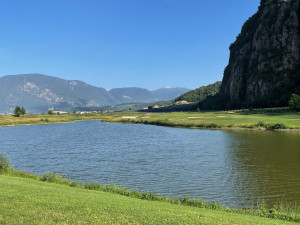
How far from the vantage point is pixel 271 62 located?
486 ft

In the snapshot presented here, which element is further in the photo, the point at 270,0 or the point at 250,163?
the point at 270,0

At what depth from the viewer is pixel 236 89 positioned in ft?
593

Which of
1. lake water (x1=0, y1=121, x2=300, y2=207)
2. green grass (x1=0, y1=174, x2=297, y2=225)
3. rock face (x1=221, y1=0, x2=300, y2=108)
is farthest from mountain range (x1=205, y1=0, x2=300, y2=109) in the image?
green grass (x1=0, y1=174, x2=297, y2=225)

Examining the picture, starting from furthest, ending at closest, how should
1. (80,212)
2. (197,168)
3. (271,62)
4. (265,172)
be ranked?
(271,62) → (197,168) → (265,172) → (80,212)

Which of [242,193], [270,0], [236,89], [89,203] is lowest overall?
[242,193]

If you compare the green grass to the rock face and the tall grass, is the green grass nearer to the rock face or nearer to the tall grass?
the tall grass

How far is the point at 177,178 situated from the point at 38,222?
62.0ft

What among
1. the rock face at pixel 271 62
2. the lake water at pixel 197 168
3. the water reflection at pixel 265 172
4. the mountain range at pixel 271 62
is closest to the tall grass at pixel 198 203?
the lake water at pixel 197 168

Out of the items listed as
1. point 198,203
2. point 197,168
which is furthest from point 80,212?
point 197,168

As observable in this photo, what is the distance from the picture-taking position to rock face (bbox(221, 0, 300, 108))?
140000 millimetres

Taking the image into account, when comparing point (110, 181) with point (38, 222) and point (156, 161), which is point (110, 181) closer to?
point (156, 161)

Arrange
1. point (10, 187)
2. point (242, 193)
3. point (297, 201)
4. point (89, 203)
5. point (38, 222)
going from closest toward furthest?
point (38, 222) → point (89, 203) → point (10, 187) → point (297, 201) → point (242, 193)

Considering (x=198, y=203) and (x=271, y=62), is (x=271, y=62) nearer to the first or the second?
(x=271, y=62)

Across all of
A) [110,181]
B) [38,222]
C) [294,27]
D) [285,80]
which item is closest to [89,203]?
[38,222]
